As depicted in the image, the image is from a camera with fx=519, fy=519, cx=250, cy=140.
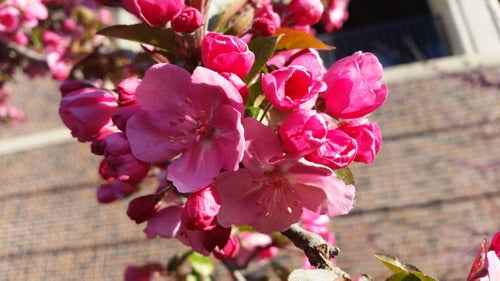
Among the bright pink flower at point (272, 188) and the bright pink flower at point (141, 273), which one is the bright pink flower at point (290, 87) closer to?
the bright pink flower at point (272, 188)

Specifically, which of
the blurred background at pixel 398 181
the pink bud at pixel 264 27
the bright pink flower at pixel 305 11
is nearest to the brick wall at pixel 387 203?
the blurred background at pixel 398 181

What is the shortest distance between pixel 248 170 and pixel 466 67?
5.04 metres

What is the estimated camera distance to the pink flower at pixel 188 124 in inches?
28.2

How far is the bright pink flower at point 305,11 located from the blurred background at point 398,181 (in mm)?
3268

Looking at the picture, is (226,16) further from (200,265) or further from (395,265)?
(200,265)

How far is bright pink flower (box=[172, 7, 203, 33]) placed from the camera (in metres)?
0.81

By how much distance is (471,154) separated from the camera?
4.73 m

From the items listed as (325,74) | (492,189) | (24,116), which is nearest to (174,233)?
(325,74)

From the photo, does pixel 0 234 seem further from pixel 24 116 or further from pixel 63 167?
pixel 24 116

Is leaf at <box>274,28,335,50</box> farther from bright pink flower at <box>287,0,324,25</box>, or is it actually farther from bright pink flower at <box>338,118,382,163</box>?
bright pink flower at <box>338,118,382,163</box>

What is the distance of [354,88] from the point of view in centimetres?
74

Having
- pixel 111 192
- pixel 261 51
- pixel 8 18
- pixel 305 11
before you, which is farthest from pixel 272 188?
pixel 8 18

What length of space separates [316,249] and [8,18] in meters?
1.74

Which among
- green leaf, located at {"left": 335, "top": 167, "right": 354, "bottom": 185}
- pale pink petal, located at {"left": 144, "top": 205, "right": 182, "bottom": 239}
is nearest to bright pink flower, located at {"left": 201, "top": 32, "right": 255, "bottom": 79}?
green leaf, located at {"left": 335, "top": 167, "right": 354, "bottom": 185}
